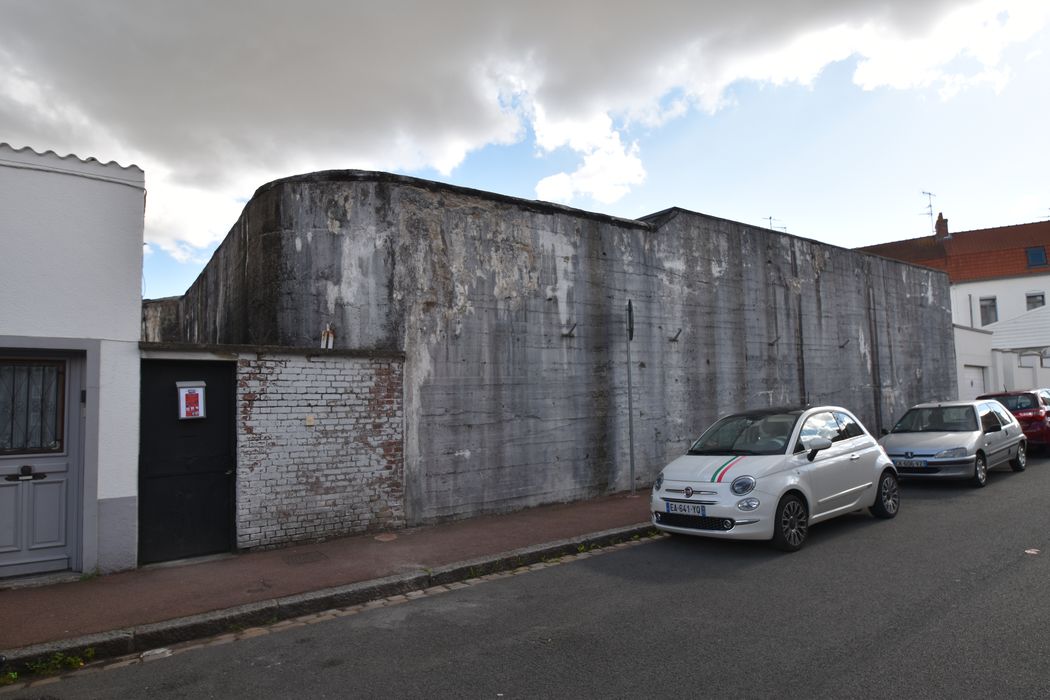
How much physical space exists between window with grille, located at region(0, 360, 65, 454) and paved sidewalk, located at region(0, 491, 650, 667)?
1431 millimetres

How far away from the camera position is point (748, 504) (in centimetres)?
688

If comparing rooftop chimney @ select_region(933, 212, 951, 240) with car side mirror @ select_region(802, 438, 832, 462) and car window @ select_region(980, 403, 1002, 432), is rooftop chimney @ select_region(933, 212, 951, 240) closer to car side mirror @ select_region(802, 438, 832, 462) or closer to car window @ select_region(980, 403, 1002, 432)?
car window @ select_region(980, 403, 1002, 432)

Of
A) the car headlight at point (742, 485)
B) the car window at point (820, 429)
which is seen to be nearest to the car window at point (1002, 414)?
the car window at point (820, 429)

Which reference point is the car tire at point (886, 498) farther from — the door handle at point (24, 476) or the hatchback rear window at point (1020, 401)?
the door handle at point (24, 476)

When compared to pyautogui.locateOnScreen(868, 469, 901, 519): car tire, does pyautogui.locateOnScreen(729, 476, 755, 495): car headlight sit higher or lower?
higher

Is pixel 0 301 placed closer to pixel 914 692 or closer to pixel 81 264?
pixel 81 264

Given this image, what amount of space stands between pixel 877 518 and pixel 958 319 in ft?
133

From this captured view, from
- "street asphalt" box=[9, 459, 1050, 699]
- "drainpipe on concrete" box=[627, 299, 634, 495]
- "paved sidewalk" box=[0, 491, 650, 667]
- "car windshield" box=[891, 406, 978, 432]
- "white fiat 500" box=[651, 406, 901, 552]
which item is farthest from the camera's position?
"car windshield" box=[891, 406, 978, 432]

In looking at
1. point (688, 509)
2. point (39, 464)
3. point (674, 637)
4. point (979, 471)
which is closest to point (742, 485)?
point (688, 509)

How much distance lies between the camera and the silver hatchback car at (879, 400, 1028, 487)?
10633 millimetres

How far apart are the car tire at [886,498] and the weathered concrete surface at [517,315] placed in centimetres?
391

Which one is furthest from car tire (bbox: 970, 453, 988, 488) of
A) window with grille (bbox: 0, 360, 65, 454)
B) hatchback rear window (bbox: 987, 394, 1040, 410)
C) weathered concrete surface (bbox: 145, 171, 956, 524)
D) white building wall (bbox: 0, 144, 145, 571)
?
window with grille (bbox: 0, 360, 65, 454)

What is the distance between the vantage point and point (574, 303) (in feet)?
34.7

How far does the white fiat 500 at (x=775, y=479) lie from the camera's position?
22.7ft
